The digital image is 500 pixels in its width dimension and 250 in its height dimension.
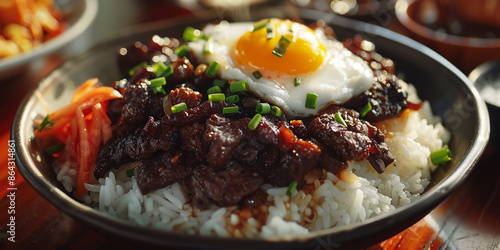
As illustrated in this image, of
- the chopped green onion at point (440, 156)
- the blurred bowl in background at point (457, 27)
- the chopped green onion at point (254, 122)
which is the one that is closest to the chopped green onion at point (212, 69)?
the chopped green onion at point (254, 122)

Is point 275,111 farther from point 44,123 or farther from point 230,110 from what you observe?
point 44,123

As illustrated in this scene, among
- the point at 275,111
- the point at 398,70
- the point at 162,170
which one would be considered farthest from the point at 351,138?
the point at 398,70

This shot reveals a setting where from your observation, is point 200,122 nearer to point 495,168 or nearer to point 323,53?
point 323,53

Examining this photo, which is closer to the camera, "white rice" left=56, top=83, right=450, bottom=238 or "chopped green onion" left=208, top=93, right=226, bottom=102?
"white rice" left=56, top=83, right=450, bottom=238

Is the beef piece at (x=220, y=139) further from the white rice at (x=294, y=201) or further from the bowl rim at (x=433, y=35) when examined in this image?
the bowl rim at (x=433, y=35)

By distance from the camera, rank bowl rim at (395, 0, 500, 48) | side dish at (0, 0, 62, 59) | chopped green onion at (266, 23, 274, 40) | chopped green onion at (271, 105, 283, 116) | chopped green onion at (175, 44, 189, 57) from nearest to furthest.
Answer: chopped green onion at (271, 105, 283, 116) < chopped green onion at (266, 23, 274, 40) < chopped green onion at (175, 44, 189, 57) < bowl rim at (395, 0, 500, 48) < side dish at (0, 0, 62, 59)

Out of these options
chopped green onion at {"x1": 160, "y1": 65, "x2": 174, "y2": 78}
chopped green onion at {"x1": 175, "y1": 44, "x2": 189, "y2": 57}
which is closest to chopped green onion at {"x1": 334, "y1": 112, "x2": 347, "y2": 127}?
chopped green onion at {"x1": 160, "y1": 65, "x2": 174, "y2": 78}

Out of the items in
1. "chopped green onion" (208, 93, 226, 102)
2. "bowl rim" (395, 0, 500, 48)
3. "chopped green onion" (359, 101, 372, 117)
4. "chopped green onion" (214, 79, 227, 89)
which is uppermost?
"chopped green onion" (208, 93, 226, 102)

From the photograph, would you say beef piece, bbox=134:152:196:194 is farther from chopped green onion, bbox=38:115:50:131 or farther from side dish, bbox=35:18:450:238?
chopped green onion, bbox=38:115:50:131
